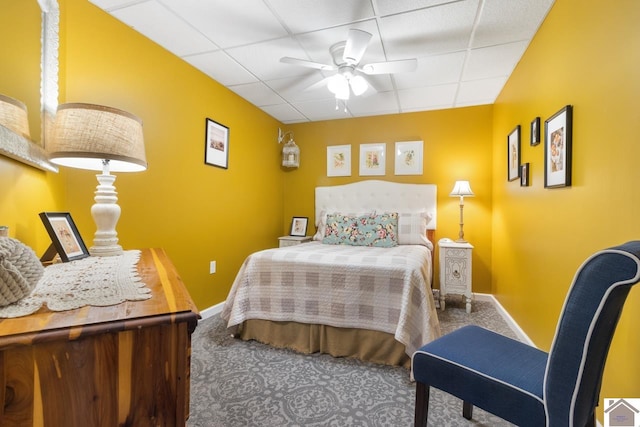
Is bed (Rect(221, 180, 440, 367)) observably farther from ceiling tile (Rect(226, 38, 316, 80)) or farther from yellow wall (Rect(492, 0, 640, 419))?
ceiling tile (Rect(226, 38, 316, 80))

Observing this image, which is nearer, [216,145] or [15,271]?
[15,271]

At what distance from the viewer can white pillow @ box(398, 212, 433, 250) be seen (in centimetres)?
331

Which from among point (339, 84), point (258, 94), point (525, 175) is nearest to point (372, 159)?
point (258, 94)

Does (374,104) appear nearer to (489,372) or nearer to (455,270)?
(455,270)

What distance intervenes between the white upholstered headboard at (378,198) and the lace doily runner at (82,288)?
10.3 feet

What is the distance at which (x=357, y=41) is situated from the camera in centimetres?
192

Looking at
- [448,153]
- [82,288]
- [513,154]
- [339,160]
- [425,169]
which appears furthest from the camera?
[339,160]

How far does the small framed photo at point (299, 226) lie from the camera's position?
4195mm

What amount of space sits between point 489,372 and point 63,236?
5.64ft

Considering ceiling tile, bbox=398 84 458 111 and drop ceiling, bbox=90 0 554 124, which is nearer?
drop ceiling, bbox=90 0 554 124

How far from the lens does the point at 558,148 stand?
1.74m

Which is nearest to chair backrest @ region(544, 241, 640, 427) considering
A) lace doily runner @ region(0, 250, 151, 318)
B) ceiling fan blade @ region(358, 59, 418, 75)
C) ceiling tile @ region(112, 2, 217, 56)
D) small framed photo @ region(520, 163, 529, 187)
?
lace doily runner @ region(0, 250, 151, 318)

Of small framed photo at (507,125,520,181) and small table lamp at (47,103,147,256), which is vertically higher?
small framed photo at (507,125,520,181)

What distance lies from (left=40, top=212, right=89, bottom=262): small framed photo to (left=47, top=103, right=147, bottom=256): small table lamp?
0.10 m
